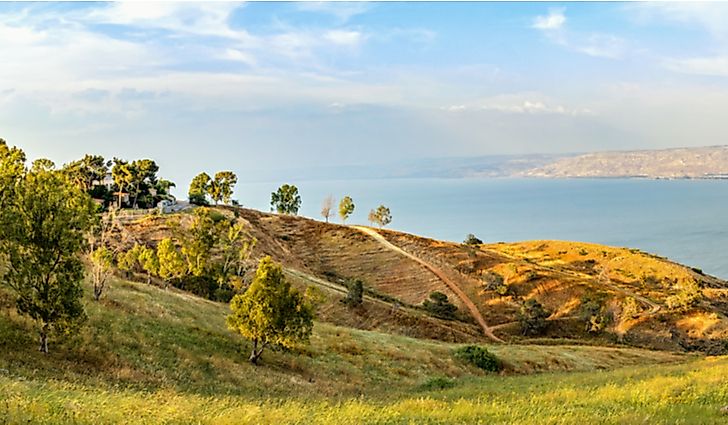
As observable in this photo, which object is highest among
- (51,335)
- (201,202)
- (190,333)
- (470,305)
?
(201,202)

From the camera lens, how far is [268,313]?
1125 inches

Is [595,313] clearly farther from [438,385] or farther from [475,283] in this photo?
[438,385]

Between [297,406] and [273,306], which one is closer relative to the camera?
[297,406]

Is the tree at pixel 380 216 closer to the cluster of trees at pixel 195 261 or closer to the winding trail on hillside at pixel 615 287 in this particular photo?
the winding trail on hillside at pixel 615 287

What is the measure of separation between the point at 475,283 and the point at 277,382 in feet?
220

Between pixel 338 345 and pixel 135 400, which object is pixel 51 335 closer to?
pixel 135 400

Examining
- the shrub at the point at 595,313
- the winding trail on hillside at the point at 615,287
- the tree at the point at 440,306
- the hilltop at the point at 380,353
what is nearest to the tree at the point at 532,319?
the hilltop at the point at 380,353

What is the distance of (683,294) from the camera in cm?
7744

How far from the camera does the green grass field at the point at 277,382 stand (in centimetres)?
1278

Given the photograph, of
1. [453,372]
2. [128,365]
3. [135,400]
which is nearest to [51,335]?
[128,365]

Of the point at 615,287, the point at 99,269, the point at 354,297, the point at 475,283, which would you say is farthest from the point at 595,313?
the point at 99,269

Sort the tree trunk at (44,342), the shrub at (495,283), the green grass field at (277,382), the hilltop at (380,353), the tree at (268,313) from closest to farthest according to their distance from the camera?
the green grass field at (277,382) < the hilltop at (380,353) < the tree trunk at (44,342) < the tree at (268,313) < the shrub at (495,283)

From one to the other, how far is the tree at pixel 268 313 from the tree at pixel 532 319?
4971 centimetres

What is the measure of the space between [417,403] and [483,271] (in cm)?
7999
